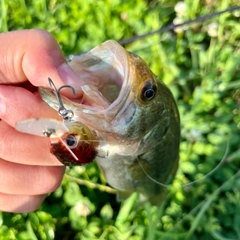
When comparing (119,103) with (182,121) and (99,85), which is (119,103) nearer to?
(99,85)

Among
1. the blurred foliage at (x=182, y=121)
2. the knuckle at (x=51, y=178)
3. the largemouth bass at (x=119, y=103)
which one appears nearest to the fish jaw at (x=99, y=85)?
the largemouth bass at (x=119, y=103)

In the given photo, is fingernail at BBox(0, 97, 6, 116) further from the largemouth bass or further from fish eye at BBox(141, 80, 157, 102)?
fish eye at BBox(141, 80, 157, 102)

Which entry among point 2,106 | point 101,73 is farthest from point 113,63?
point 2,106

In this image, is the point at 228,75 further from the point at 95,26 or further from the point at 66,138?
the point at 66,138

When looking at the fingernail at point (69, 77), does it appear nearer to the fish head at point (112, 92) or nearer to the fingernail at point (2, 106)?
the fish head at point (112, 92)

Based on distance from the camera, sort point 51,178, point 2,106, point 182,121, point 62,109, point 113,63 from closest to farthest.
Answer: point 62,109 < point 113,63 < point 2,106 < point 51,178 < point 182,121

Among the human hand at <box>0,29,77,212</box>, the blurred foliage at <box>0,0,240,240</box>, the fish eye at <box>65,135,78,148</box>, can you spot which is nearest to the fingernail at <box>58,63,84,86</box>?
the human hand at <box>0,29,77,212</box>
